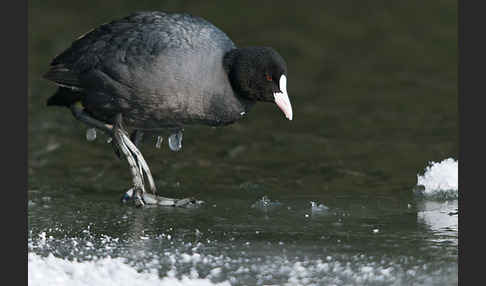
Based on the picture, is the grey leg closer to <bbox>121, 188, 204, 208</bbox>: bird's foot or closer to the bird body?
<bbox>121, 188, 204, 208</bbox>: bird's foot

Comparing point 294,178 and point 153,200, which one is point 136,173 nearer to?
point 153,200

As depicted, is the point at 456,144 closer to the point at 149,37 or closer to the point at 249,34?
the point at 149,37

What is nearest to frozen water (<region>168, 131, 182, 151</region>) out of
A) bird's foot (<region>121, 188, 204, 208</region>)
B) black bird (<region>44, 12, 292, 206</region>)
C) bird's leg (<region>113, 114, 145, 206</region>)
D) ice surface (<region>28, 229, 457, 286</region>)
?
black bird (<region>44, 12, 292, 206</region>)

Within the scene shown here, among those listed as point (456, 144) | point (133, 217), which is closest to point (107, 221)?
point (133, 217)

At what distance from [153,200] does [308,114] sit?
12.4 feet

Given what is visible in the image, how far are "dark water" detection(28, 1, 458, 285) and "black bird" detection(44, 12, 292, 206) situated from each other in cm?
72

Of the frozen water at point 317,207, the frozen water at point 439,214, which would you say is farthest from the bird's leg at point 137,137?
the frozen water at point 439,214

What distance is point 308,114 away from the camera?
10.9 metres

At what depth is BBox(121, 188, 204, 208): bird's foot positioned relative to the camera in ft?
24.5

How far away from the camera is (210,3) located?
50.4 ft

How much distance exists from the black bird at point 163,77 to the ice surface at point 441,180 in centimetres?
162

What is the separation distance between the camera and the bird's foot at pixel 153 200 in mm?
7480

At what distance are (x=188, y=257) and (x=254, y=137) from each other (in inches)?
163

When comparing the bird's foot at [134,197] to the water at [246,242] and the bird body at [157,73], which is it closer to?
the water at [246,242]
